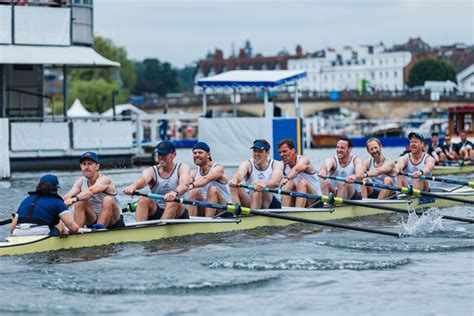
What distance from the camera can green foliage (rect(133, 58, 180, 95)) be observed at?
164725mm

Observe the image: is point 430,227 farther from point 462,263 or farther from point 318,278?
point 318,278

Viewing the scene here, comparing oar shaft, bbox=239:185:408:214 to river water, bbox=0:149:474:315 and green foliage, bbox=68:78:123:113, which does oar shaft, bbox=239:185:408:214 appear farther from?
green foliage, bbox=68:78:123:113

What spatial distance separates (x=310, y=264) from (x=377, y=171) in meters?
5.90

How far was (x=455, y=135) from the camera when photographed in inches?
1754

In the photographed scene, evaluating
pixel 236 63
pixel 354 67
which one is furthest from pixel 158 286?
pixel 354 67

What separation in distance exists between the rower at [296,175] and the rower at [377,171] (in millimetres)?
1652

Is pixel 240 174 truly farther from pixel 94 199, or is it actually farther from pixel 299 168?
pixel 94 199

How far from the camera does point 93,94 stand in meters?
96.9

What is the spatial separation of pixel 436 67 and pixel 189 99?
4257 cm

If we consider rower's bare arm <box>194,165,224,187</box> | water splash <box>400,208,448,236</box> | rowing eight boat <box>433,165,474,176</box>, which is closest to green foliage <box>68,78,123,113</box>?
rowing eight boat <box>433,165,474,176</box>

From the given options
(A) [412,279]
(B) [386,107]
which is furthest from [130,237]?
(B) [386,107]

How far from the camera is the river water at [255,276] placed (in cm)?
1204

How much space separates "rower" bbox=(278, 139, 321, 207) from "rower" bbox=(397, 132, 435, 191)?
99.7 inches

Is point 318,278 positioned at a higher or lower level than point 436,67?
lower
